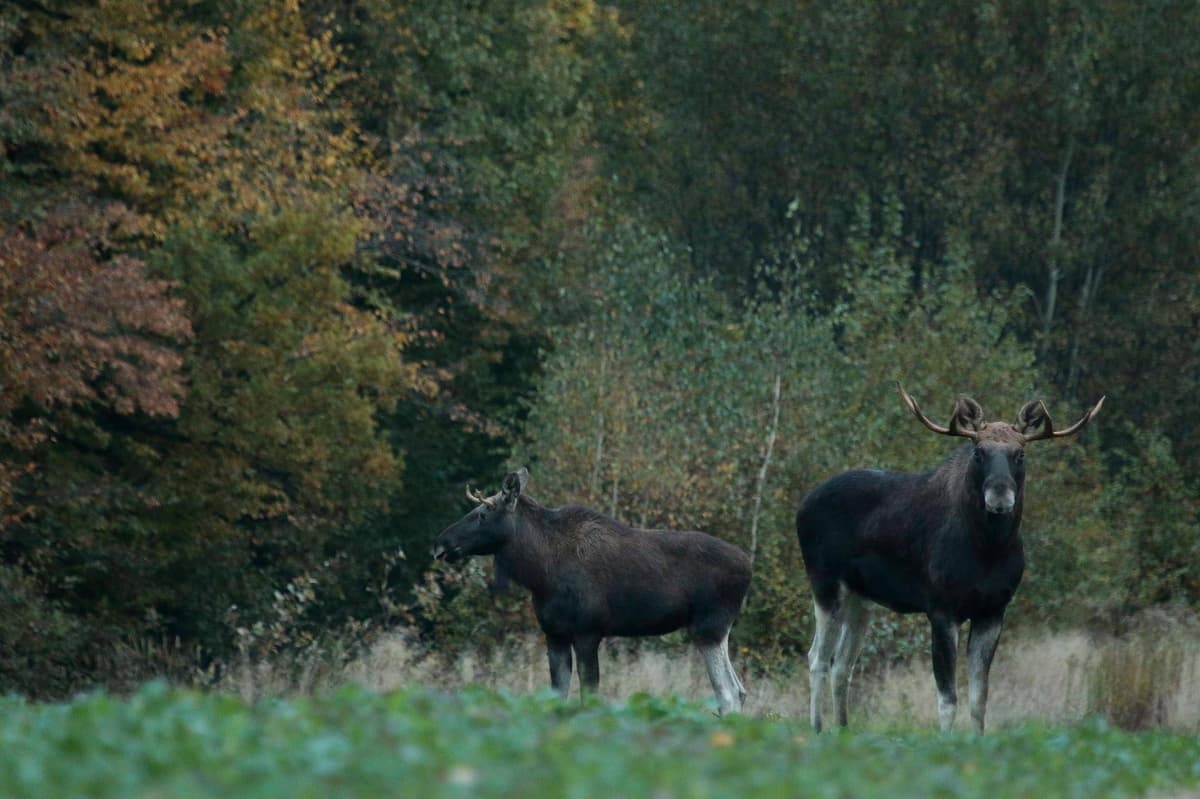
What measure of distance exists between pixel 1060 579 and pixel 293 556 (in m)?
12.2

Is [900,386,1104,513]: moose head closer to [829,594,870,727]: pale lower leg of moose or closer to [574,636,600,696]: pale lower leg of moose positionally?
[829,594,870,727]: pale lower leg of moose

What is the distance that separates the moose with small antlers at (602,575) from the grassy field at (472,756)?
720 cm

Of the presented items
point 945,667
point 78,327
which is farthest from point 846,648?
point 78,327

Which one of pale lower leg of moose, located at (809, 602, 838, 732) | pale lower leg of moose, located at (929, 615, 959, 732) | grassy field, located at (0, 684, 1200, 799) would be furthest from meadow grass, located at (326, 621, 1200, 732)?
grassy field, located at (0, 684, 1200, 799)

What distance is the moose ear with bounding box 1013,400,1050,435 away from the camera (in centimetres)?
1788

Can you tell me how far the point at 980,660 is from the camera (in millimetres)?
17250

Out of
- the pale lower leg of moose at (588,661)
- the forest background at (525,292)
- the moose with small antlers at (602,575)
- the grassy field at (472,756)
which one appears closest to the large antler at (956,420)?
the moose with small antlers at (602,575)

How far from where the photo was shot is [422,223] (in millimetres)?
41344

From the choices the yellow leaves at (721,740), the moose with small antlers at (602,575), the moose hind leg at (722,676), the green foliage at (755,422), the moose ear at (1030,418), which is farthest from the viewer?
the green foliage at (755,422)

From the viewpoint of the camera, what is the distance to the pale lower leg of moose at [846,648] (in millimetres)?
18781

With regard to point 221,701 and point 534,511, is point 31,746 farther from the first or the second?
point 534,511

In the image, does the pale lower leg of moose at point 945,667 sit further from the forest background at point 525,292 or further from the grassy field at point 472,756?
the forest background at point 525,292

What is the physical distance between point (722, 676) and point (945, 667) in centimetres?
274

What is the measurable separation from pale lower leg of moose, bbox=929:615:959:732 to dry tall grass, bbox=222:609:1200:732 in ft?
7.66
